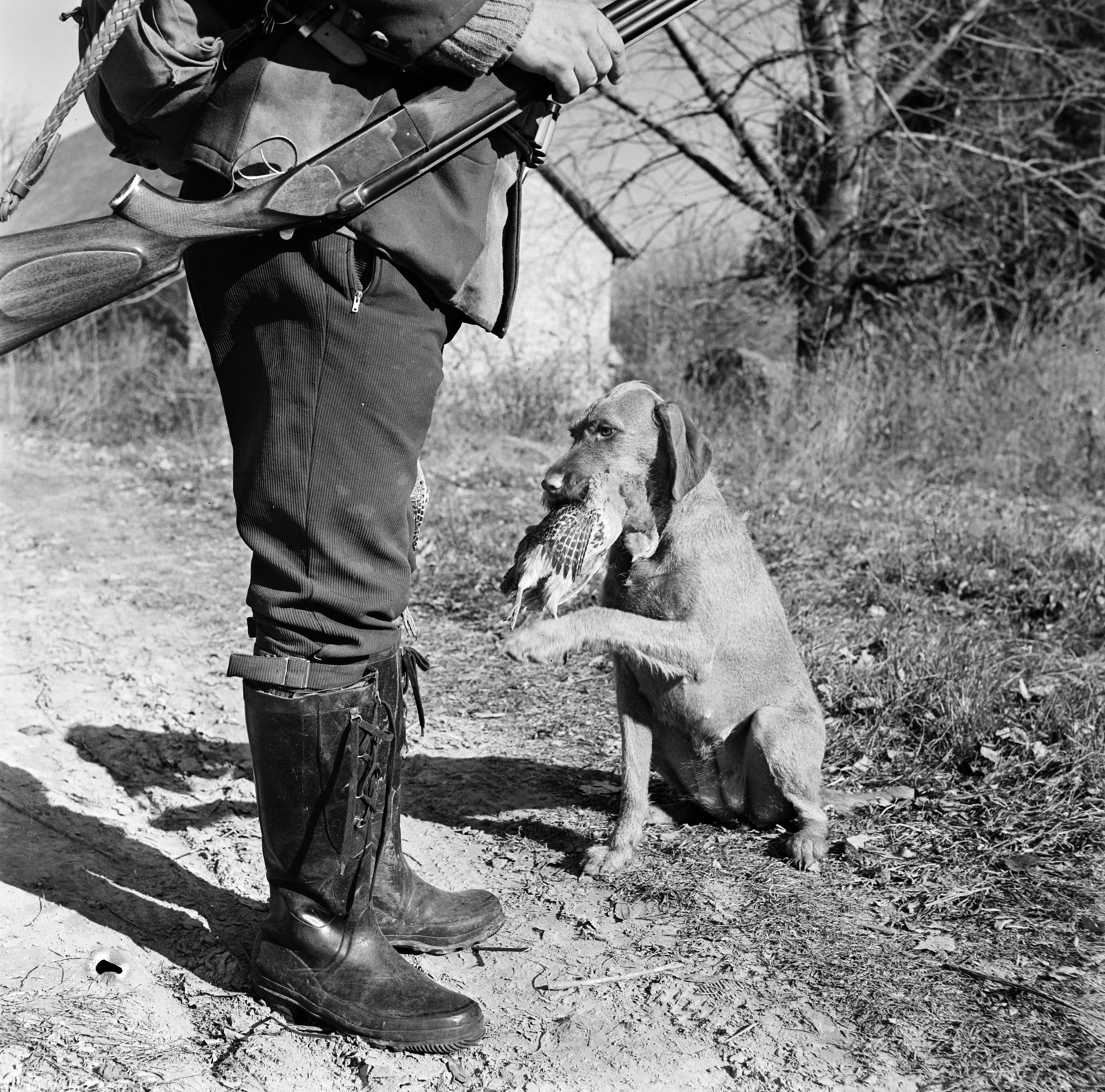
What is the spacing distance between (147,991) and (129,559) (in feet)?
16.6

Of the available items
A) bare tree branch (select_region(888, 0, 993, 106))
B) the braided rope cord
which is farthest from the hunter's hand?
bare tree branch (select_region(888, 0, 993, 106))

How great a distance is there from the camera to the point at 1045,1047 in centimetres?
263

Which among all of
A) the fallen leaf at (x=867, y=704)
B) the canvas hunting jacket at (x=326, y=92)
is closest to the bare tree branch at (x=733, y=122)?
the fallen leaf at (x=867, y=704)

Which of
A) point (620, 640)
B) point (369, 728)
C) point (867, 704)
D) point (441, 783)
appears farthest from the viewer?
point (867, 704)

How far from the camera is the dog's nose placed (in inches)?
141

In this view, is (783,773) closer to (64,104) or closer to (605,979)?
(605,979)

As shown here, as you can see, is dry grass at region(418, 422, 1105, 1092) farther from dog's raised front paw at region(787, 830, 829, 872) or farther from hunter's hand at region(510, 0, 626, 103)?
hunter's hand at region(510, 0, 626, 103)

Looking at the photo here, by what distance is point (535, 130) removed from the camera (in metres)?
2.67

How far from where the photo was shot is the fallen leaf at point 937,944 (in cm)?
308

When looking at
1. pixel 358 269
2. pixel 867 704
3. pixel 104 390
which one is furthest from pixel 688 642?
pixel 104 390

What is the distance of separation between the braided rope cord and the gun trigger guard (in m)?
0.83

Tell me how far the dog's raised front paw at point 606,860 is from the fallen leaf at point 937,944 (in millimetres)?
922

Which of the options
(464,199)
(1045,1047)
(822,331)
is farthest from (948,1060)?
(822,331)

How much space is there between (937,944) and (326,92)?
8.86ft
